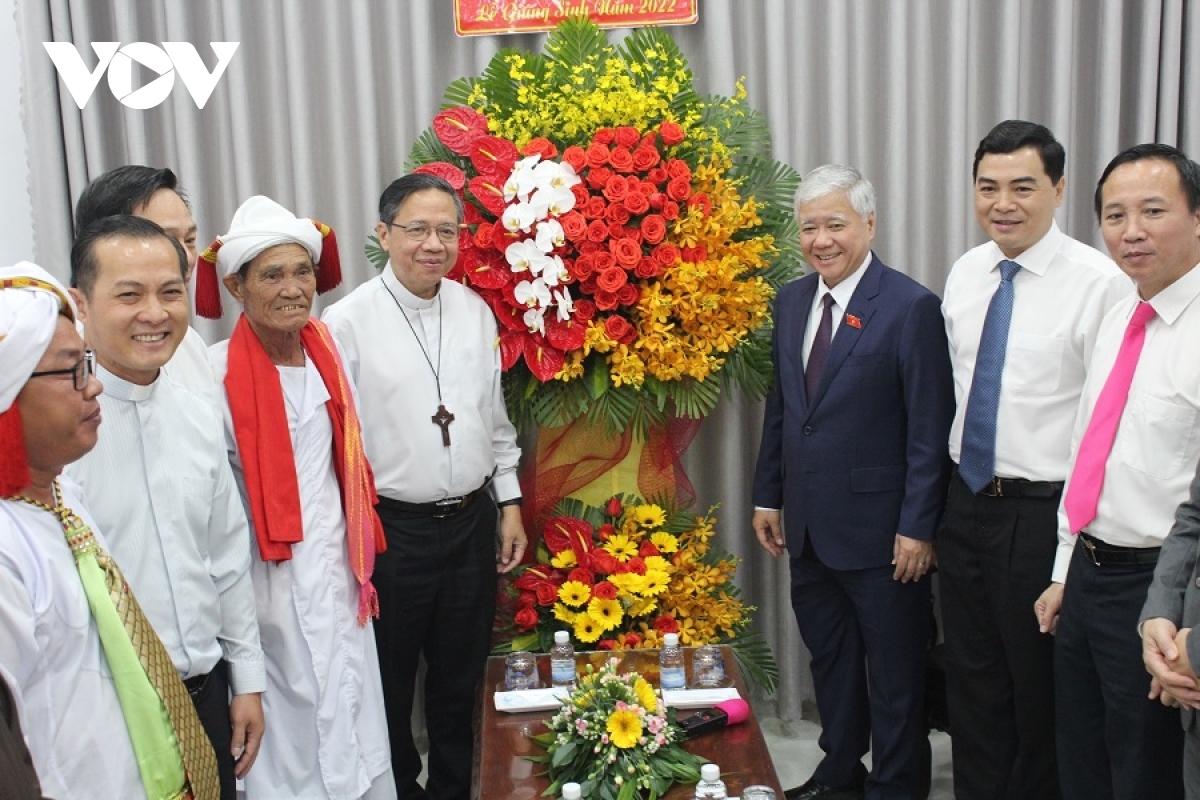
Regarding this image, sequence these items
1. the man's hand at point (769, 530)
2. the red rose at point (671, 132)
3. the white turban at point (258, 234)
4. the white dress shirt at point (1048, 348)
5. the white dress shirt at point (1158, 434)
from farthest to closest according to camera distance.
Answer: the man's hand at point (769, 530) → the red rose at point (671, 132) → the white dress shirt at point (1048, 348) → the white turban at point (258, 234) → the white dress shirt at point (1158, 434)

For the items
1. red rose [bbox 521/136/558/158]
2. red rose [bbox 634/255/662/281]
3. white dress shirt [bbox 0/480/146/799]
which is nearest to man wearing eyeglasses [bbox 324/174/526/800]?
red rose [bbox 521/136/558/158]

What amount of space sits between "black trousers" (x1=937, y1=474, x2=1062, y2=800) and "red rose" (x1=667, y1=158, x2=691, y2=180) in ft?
3.38

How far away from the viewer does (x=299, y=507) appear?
2.25m

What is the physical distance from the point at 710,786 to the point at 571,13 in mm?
2351

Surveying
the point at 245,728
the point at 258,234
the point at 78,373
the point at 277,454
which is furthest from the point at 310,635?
the point at 78,373

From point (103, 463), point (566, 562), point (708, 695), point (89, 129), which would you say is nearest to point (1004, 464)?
point (708, 695)

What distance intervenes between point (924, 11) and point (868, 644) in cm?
197

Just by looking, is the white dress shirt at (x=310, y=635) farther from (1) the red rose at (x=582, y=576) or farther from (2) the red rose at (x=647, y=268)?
(2) the red rose at (x=647, y=268)

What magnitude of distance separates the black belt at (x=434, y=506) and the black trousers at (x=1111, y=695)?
1.46 meters

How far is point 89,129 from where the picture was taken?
3289 mm

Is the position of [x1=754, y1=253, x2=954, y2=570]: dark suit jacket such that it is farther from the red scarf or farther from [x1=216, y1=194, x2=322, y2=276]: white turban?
[x1=216, y1=194, x2=322, y2=276]: white turban

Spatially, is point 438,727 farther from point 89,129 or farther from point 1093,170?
point 1093,170

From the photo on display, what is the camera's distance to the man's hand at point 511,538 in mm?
2939

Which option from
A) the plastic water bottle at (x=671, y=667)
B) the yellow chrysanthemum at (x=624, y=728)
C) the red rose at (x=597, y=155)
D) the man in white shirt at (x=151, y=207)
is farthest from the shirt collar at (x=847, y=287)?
the man in white shirt at (x=151, y=207)
